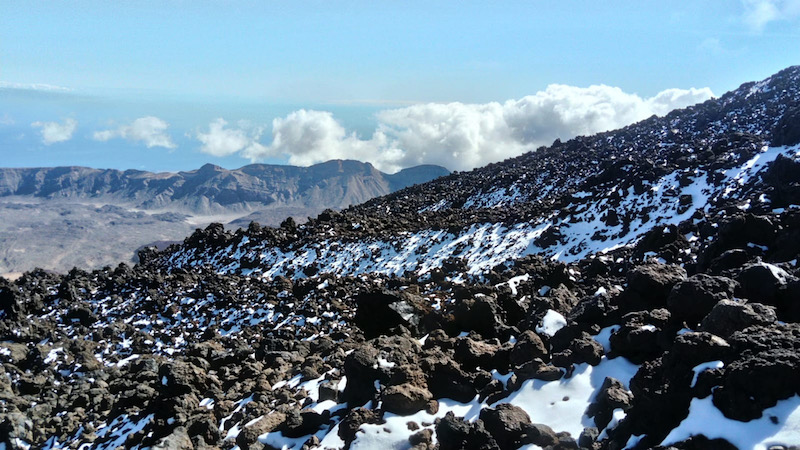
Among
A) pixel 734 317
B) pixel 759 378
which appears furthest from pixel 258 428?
pixel 734 317

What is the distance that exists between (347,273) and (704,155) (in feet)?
127

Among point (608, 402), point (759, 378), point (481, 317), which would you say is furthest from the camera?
point (481, 317)

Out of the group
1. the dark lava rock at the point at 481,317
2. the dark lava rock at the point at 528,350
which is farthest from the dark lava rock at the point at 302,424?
the dark lava rock at the point at 481,317

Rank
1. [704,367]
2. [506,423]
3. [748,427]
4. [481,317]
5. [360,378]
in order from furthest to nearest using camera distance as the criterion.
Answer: [481,317], [360,378], [506,423], [704,367], [748,427]

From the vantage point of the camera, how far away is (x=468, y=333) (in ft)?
62.1

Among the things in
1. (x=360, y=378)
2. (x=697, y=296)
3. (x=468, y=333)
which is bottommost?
(x=360, y=378)

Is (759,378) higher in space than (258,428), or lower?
higher

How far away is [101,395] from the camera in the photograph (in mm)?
22328

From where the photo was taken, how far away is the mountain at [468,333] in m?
10.4

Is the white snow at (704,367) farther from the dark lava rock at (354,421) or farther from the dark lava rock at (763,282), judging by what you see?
the dark lava rock at (354,421)

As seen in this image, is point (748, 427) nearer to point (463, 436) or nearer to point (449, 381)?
point (463, 436)

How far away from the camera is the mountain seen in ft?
34.2

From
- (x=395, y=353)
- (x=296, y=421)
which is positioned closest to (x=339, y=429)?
(x=296, y=421)

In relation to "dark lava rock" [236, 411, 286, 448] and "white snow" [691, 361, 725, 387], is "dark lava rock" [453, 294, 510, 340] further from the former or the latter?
"white snow" [691, 361, 725, 387]
